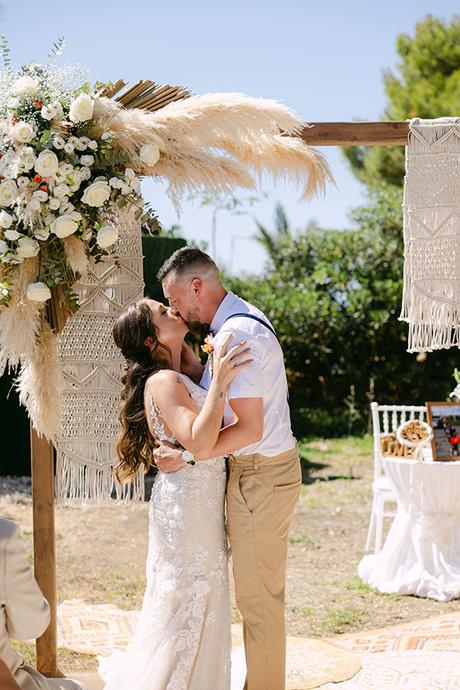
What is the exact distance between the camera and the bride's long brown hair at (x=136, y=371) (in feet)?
11.1

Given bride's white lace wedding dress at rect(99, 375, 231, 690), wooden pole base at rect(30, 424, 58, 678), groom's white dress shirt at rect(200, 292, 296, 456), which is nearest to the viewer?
groom's white dress shirt at rect(200, 292, 296, 456)

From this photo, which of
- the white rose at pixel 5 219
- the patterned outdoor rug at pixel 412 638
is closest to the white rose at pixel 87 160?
the white rose at pixel 5 219

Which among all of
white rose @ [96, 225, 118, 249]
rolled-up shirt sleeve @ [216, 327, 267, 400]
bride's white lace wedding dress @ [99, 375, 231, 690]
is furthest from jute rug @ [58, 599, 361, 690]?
white rose @ [96, 225, 118, 249]

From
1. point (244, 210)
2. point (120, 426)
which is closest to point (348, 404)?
point (244, 210)

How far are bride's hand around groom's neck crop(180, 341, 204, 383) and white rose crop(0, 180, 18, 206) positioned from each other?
855 millimetres

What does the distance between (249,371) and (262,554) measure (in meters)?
0.70

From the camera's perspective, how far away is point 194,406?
3.20m

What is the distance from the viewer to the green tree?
14539 mm

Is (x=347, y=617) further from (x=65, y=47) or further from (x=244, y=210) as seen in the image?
(x=244, y=210)

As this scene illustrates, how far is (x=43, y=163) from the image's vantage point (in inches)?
125

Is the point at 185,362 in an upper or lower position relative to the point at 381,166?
lower

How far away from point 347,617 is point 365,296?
6639mm

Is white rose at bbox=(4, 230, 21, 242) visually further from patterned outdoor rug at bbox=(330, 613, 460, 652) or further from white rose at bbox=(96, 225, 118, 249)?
patterned outdoor rug at bbox=(330, 613, 460, 652)

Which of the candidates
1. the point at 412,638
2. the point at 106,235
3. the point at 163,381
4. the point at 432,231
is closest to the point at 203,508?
the point at 163,381
